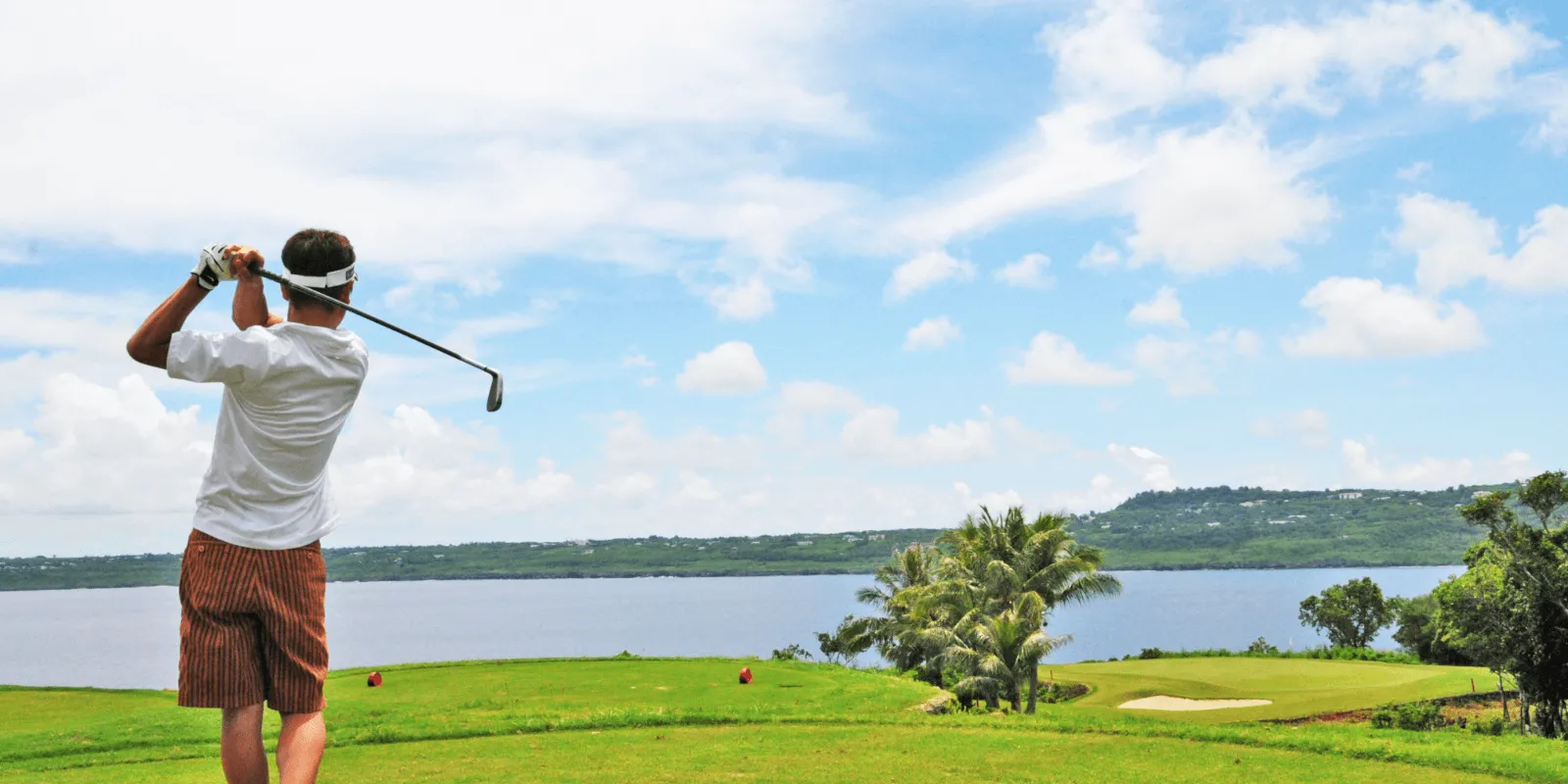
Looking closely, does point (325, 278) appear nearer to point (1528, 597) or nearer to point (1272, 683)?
point (1528, 597)

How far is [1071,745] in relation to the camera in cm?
991

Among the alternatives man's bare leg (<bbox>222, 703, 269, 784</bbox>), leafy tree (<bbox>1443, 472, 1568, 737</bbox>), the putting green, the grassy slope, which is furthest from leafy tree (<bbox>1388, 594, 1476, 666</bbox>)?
man's bare leg (<bbox>222, 703, 269, 784</bbox>)

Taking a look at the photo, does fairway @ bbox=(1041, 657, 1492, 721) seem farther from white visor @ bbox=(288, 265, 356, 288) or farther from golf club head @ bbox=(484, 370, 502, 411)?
white visor @ bbox=(288, 265, 356, 288)

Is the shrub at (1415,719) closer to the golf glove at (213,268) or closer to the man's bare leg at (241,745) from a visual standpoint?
the man's bare leg at (241,745)

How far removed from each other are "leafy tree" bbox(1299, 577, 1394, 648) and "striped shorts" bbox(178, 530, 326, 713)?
3067 inches

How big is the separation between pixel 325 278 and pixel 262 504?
805mm

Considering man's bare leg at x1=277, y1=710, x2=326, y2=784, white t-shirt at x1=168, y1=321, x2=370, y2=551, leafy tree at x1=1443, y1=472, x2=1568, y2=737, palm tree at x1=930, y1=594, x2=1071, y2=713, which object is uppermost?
white t-shirt at x1=168, y1=321, x2=370, y2=551

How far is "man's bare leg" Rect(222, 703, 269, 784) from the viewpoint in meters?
3.71

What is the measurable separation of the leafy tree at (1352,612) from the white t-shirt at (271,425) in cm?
7798

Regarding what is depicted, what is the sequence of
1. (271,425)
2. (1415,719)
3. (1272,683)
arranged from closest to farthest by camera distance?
(271,425)
(1415,719)
(1272,683)

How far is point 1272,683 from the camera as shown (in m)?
41.4

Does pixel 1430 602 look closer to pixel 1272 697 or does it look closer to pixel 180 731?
pixel 1272 697

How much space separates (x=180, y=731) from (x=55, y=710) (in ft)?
16.8

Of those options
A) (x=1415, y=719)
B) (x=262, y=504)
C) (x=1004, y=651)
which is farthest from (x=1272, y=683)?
(x=262, y=504)
